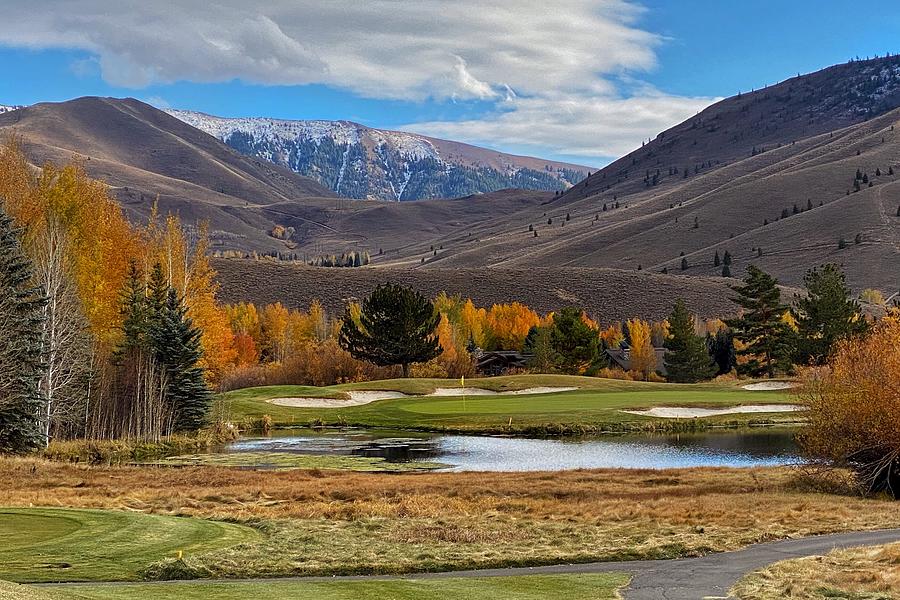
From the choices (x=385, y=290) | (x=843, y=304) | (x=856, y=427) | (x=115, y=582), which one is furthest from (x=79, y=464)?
(x=843, y=304)

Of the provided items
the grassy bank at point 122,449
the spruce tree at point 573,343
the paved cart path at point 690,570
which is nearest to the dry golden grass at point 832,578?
the paved cart path at point 690,570

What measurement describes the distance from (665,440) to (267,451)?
73.9 feet

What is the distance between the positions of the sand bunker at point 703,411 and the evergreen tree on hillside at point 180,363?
1087 inches

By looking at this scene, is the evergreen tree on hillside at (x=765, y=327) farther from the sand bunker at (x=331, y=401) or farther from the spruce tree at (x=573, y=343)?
the sand bunker at (x=331, y=401)

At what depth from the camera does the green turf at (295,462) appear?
42.9 meters

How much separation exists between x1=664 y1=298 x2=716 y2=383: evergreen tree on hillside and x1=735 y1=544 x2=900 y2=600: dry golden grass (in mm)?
80025

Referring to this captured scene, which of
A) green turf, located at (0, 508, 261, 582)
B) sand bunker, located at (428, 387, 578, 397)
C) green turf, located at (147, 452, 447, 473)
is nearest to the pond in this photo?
green turf, located at (147, 452, 447, 473)

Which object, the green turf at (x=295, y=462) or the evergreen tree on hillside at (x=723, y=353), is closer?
the green turf at (x=295, y=462)

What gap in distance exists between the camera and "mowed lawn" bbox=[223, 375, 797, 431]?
61469mm

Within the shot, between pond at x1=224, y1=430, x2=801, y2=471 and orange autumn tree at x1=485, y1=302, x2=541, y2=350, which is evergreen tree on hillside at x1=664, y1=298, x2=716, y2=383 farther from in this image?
pond at x1=224, y1=430, x2=801, y2=471

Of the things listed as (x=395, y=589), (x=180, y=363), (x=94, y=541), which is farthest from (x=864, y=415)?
(x=180, y=363)

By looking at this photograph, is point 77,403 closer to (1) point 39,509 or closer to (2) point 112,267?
(2) point 112,267

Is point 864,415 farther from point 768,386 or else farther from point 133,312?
point 768,386

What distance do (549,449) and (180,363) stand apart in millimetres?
21679
